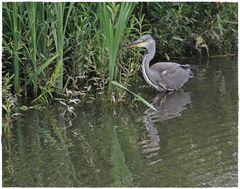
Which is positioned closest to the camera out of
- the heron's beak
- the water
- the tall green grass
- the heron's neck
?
the water

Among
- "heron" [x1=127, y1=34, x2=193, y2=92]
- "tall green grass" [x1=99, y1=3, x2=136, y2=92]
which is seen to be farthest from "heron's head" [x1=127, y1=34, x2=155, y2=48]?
"tall green grass" [x1=99, y1=3, x2=136, y2=92]

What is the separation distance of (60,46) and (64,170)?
82.3 inches

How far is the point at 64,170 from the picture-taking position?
15.8 ft

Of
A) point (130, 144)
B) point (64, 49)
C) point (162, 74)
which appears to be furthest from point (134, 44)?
point (130, 144)

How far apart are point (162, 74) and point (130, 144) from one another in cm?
252

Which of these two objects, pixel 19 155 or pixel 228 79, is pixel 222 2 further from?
pixel 19 155

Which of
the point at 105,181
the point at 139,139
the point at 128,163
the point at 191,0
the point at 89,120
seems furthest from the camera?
the point at 191,0

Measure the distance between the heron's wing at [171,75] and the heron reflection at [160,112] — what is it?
0.40 ft

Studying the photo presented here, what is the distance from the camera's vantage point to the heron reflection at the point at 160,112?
5359 mm

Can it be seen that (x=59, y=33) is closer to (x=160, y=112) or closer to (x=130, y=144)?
(x=160, y=112)

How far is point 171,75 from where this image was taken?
7.80 metres

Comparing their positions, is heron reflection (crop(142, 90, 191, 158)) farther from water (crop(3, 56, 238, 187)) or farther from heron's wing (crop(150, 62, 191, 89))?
heron's wing (crop(150, 62, 191, 89))

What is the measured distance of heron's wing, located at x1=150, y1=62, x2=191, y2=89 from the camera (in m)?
7.76

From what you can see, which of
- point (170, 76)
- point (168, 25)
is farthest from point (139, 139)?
point (168, 25)
